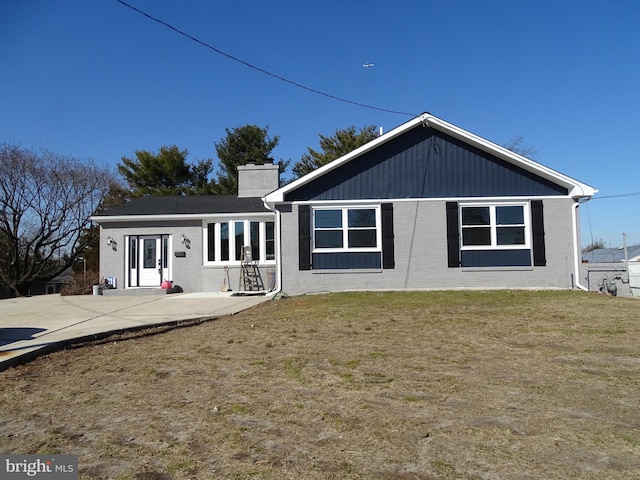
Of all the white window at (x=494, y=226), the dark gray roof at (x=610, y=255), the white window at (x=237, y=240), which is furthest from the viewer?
the dark gray roof at (x=610, y=255)

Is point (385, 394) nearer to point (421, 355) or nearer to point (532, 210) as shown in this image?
point (421, 355)

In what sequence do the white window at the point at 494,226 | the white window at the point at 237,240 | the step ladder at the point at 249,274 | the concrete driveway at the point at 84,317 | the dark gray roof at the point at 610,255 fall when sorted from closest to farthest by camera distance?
1. the concrete driveway at the point at 84,317
2. the white window at the point at 494,226
3. the step ladder at the point at 249,274
4. the white window at the point at 237,240
5. the dark gray roof at the point at 610,255

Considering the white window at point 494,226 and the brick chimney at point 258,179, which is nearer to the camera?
the white window at point 494,226

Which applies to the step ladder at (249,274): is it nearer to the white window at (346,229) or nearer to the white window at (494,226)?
the white window at (346,229)

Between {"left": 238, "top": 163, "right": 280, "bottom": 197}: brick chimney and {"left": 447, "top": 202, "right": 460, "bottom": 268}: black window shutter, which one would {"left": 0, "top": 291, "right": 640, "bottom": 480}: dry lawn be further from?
{"left": 238, "top": 163, "right": 280, "bottom": 197}: brick chimney

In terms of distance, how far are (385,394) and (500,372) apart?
5.02 feet

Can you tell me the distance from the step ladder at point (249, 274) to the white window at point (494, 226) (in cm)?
656

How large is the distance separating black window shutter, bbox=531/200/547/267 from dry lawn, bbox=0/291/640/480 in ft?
17.4

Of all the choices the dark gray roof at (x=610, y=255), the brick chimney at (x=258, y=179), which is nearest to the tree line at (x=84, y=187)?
the brick chimney at (x=258, y=179)

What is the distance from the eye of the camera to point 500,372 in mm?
5062

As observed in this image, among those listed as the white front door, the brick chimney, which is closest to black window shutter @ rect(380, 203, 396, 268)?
the brick chimney

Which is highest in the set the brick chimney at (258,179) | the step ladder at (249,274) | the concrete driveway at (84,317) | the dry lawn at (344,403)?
the brick chimney at (258,179)

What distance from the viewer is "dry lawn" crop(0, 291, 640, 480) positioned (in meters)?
3.06

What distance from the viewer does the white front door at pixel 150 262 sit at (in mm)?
15859
